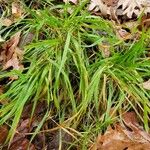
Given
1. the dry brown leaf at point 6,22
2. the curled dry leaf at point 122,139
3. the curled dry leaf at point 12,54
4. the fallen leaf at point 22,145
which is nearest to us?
the curled dry leaf at point 122,139

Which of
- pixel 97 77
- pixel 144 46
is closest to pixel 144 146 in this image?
pixel 97 77

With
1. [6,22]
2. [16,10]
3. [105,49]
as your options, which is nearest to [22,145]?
[105,49]

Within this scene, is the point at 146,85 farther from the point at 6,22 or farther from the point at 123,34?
the point at 6,22

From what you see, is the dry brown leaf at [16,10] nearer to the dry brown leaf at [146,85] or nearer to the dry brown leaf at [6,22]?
the dry brown leaf at [6,22]

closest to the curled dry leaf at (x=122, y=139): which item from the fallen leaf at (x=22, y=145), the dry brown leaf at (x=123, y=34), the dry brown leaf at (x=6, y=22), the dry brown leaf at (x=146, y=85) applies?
the dry brown leaf at (x=146, y=85)

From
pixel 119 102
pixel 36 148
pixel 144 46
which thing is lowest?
pixel 36 148

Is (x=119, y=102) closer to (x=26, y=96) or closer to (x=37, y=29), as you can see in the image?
(x=26, y=96)

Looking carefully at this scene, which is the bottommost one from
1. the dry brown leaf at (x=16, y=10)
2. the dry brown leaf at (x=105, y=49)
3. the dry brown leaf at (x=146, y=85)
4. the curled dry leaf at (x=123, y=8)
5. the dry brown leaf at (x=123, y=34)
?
the dry brown leaf at (x=146, y=85)
